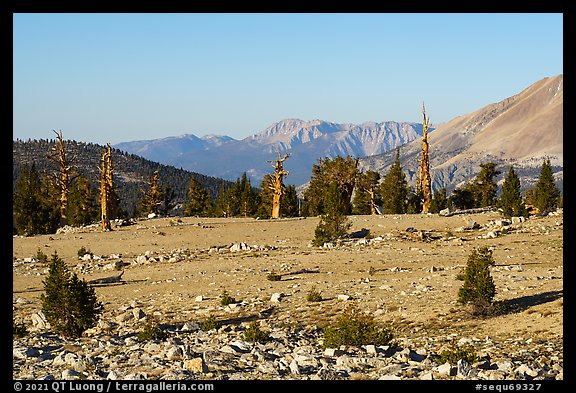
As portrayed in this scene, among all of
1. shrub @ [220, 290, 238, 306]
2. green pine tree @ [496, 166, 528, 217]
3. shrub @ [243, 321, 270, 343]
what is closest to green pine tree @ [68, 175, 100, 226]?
green pine tree @ [496, 166, 528, 217]

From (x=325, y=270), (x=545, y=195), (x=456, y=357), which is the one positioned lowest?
(x=456, y=357)

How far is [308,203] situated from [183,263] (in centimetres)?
4054

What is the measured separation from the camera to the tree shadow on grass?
17.0 metres

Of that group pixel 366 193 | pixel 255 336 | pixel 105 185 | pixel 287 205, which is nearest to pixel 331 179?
pixel 287 205

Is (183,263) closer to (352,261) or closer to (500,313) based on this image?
(352,261)

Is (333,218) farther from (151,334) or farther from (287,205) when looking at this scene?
(151,334)

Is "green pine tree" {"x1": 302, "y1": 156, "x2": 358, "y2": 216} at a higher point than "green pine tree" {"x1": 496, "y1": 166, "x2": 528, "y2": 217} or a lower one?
higher

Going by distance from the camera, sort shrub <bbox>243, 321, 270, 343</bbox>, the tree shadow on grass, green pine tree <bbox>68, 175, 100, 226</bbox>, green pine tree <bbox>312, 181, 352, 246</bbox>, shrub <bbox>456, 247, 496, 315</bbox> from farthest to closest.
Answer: green pine tree <bbox>68, 175, 100, 226</bbox>
green pine tree <bbox>312, 181, 352, 246</bbox>
the tree shadow on grass
shrub <bbox>456, 247, 496, 315</bbox>
shrub <bbox>243, 321, 270, 343</bbox>

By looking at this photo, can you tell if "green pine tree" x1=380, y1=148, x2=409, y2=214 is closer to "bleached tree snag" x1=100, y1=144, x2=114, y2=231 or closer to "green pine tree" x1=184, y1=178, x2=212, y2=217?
"green pine tree" x1=184, y1=178, x2=212, y2=217

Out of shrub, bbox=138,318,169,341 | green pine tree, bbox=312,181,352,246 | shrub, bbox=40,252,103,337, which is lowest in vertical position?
shrub, bbox=138,318,169,341

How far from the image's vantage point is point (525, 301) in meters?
17.9

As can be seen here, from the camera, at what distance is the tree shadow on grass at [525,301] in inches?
667
